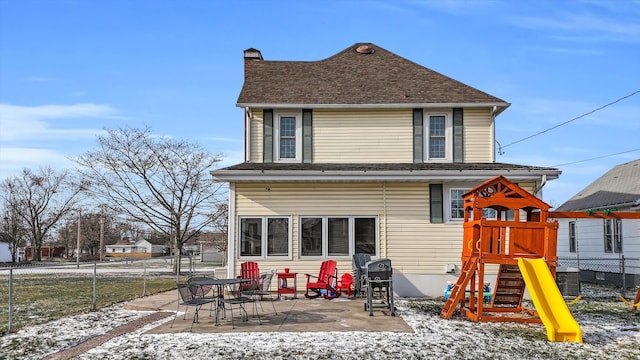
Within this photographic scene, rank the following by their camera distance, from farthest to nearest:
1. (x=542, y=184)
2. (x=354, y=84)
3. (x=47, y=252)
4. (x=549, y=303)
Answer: (x=47, y=252)
(x=354, y=84)
(x=542, y=184)
(x=549, y=303)

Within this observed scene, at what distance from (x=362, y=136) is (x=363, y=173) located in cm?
239

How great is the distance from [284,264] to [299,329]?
518 centimetres

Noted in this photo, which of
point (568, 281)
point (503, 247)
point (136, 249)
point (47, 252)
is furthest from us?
point (136, 249)

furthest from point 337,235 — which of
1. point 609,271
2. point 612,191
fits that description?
point 612,191

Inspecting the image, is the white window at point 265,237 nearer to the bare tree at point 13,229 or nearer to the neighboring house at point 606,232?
the neighboring house at point 606,232

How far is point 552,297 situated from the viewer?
9508 mm

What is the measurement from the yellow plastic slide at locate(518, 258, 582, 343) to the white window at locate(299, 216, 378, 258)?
15.9ft

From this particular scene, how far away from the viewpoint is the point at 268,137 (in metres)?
15.7

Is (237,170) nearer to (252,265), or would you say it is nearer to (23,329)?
(252,265)

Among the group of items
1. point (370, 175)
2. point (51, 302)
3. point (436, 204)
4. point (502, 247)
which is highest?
point (370, 175)

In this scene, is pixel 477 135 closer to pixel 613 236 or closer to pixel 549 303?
pixel 549 303

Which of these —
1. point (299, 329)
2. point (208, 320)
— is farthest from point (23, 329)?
point (299, 329)

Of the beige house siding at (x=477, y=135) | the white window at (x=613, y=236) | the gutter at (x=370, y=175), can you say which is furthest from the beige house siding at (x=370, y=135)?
the white window at (x=613, y=236)

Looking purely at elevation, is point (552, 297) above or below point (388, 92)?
below
